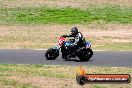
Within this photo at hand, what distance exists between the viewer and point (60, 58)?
22.9 meters

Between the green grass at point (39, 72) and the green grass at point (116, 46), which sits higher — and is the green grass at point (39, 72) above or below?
above

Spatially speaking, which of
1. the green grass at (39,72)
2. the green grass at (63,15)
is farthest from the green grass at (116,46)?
the green grass at (63,15)

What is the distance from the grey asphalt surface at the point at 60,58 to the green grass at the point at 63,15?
10277 mm

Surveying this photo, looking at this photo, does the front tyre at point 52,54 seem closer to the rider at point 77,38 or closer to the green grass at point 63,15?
the rider at point 77,38

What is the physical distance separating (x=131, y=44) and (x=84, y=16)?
9461mm

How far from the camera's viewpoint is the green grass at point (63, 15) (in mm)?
35125

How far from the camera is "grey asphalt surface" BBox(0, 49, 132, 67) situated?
21703 mm

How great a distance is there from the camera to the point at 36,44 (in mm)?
27219

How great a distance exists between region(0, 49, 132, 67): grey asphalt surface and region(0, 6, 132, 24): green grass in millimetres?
10277

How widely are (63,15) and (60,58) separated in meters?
14.0

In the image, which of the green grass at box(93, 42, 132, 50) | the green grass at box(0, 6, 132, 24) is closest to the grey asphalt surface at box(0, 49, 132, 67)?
the green grass at box(93, 42, 132, 50)

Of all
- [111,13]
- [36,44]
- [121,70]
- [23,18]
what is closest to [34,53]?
[36,44]

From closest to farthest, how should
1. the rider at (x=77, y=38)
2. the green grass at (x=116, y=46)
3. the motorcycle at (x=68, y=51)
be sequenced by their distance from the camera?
1. the rider at (x=77, y=38)
2. the motorcycle at (x=68, y=51)
3. the green grass at (x=116, y=46)

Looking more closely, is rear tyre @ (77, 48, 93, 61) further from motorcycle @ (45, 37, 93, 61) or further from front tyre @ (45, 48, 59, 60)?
front tyre @ (45, 48, 59, 60)
